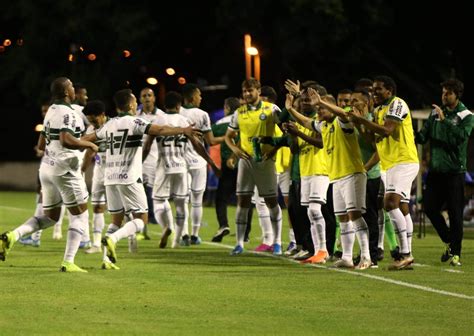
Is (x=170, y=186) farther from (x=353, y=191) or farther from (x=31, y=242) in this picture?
(x=353, y=191)

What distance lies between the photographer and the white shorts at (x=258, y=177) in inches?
734

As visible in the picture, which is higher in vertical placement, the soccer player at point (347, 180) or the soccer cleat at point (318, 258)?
the soccer player at point (347, 180)

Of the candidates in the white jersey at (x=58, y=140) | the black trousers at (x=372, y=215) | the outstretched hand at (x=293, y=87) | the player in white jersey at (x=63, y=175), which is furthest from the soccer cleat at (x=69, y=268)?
the black trousers at (x=372, y=215)

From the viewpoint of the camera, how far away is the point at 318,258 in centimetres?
1755

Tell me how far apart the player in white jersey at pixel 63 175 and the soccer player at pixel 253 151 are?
266 cm

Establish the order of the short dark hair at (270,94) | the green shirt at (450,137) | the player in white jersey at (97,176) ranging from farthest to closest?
the short dark hair at (270,94), the player in white jersey at (97,176), the green shirt at (450,137)

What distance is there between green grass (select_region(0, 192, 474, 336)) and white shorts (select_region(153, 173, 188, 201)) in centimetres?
198

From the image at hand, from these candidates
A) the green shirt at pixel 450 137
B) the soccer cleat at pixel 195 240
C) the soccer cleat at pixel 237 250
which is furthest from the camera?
the soccer cleat at pixel 195 240

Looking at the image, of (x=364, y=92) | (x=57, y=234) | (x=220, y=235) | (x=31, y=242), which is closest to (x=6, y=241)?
(x=31, y=242)

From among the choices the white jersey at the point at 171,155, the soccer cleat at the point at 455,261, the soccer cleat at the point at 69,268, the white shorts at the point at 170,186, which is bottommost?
the soccer cleat at the point at 69,268

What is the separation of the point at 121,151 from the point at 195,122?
379cm

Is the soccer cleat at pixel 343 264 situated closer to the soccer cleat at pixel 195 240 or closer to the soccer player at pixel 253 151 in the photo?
the soccer player at pixel 253 151

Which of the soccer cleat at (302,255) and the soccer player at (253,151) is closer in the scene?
the soccer cleat at (302,255)

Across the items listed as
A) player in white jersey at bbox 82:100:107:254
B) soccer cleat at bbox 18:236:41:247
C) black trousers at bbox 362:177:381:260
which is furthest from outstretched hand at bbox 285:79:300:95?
soccer cleat at bbox 18:236:41:247
